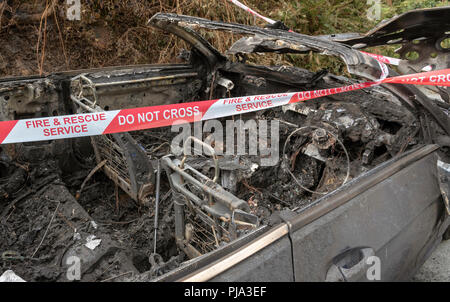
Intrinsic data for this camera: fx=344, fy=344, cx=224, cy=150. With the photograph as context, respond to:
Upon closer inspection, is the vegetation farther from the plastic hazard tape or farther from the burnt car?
the plastic hazard tape

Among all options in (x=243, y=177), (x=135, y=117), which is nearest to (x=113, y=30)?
(x=135, y=117)

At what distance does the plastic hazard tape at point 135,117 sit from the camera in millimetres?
2541

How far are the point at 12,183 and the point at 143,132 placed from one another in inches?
51.8

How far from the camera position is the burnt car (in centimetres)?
160

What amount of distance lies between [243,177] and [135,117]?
3.41ft

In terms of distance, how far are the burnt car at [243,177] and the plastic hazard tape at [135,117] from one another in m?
0.13

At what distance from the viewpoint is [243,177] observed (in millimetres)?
2789

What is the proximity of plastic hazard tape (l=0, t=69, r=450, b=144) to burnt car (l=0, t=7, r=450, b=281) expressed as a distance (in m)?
0.13

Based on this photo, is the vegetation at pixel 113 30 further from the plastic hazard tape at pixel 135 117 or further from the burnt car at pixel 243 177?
the plastic hazard tape at pixel 135 117

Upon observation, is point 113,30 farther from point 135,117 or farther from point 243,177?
point 243,177

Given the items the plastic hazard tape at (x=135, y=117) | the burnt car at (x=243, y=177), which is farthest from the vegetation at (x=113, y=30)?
the plastic hazard tape at (x=135, y=117)

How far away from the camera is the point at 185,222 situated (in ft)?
7.59

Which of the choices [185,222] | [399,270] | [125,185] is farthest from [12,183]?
[399,270]

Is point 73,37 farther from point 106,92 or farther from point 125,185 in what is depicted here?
point 125,185
